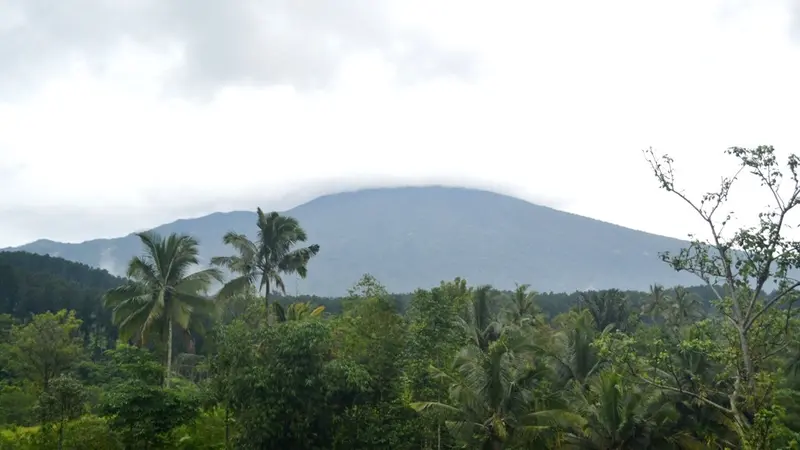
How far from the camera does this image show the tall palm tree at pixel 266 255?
107 feet

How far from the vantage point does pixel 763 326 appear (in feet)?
46.5

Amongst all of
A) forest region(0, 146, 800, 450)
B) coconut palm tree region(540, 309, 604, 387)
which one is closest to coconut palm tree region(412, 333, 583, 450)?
forest region(0, 146, 800, 450)

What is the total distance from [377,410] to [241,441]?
4780 millimetres

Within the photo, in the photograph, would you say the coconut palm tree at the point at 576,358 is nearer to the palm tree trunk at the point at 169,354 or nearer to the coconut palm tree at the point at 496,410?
the coconut palm tree at the point at 496,410

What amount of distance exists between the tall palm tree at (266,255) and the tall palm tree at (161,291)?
11.3ft

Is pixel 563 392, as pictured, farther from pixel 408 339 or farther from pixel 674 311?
pixel 674 311

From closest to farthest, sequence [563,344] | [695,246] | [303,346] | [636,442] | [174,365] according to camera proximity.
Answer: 1. [695,246]
2. [636,442]
3. [303,346]
4. [563,344]
5. [174,365]

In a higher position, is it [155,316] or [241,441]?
[155,316]

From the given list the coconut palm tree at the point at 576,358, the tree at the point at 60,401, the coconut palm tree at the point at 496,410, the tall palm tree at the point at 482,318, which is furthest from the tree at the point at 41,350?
the coconut palm tree at the point at 576,358

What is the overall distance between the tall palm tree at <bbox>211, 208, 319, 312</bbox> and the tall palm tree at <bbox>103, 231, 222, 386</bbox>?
3.44m

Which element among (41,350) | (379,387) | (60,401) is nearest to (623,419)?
(379,387)

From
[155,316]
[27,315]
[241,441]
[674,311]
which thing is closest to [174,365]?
[27,315]

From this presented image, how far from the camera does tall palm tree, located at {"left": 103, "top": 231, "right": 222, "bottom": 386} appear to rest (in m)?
27.9

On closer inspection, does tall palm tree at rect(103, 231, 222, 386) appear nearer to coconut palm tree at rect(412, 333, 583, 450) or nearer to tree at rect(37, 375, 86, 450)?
tree at rect(37, 375, 86, 450)
